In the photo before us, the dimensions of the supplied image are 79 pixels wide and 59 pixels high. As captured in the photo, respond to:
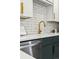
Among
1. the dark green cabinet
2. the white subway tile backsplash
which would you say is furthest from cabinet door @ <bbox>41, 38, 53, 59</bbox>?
the white subway tile backsplash

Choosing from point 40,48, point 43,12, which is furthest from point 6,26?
point 43,12

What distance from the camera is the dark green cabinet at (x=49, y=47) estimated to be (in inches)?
93.3

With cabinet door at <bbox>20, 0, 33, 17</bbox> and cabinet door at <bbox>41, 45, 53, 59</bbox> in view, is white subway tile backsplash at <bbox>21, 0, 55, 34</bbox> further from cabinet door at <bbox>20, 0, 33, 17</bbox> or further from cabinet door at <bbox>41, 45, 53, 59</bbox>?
cabinet door at <bbox>41, 45, 53, 59</bbox>

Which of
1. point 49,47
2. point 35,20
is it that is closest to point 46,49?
point 49,47

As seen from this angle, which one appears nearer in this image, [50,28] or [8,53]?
[8,53]

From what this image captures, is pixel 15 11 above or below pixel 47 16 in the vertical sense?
below

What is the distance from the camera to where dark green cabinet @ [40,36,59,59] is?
7.77 ft

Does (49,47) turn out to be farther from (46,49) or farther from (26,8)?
→ (26,8)

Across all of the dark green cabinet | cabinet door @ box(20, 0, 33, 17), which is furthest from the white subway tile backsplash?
the dark green cabinet

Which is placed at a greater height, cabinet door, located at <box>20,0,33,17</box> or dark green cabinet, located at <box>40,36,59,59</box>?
cabinet door, located at <box>20,0,33,17</box>

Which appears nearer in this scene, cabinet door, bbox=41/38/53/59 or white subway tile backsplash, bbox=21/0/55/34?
cabinet door, bbox=41/38/53/59
